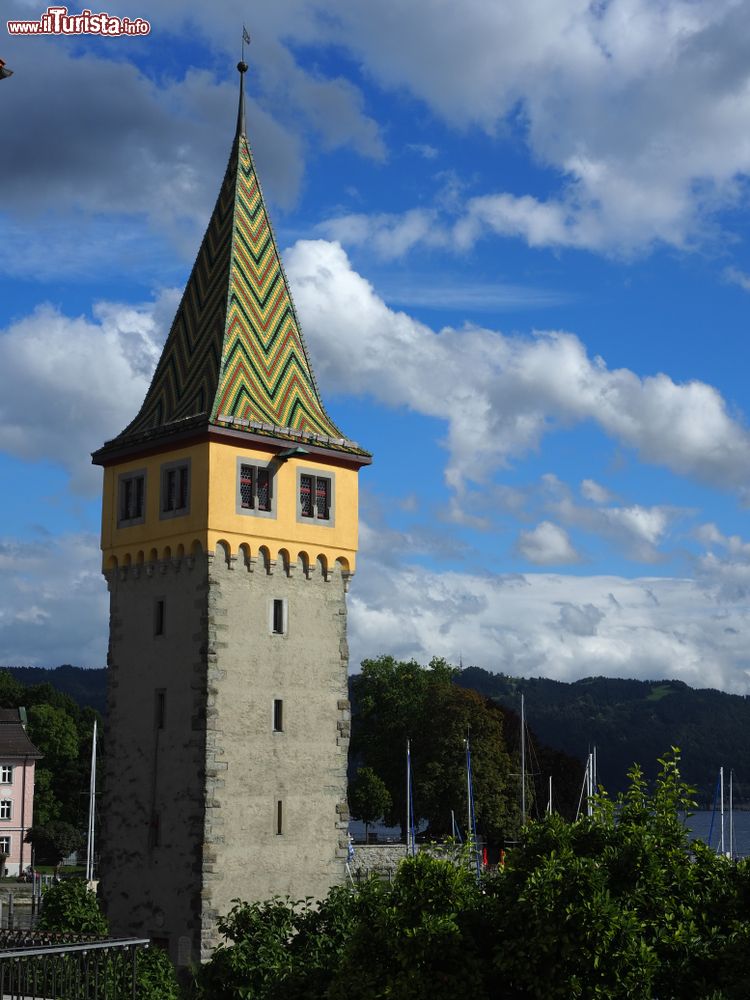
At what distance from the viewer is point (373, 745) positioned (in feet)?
270

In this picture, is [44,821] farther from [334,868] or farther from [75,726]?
[334,868]

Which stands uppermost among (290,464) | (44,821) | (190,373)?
(190,373)

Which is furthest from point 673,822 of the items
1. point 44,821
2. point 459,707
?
point 44,821

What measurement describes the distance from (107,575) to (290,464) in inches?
255

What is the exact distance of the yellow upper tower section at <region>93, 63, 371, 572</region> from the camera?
39406mm

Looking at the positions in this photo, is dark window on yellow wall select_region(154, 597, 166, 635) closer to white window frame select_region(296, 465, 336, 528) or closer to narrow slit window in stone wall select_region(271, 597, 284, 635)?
narrow slit window in stone wall select_region(271, 597, 284, 635)

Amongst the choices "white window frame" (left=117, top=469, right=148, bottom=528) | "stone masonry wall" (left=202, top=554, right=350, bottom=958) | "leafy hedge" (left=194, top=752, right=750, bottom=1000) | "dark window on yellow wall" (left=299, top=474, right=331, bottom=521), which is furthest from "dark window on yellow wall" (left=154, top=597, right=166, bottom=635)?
"leafy hedge" (left=194, top=752, right=750, bottom=1000)

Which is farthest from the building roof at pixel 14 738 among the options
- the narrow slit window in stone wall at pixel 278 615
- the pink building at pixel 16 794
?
the narrow slit window in stone wall at pixel 278 615

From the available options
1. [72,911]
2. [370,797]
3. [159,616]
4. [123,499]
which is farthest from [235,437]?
[370,797]

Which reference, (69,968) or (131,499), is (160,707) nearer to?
(131,499)

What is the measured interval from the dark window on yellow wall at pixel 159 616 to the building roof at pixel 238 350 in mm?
4719

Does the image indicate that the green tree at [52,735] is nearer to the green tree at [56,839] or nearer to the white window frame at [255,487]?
the green tree at [56,839]

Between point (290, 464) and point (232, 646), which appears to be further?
point (290, 464)

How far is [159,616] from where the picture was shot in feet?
130
